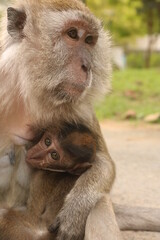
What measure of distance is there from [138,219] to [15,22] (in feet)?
6.43

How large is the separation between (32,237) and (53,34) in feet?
5.13

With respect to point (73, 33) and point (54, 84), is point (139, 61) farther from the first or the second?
point (54, 84)

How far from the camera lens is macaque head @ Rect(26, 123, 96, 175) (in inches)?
164

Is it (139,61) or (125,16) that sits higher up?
(125,16)

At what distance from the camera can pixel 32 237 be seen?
3830 mm

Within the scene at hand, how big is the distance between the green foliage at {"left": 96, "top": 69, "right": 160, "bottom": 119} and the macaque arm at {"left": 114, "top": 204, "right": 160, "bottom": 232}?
27.8 feet

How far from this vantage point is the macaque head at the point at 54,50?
4.09m

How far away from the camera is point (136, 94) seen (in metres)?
16.0

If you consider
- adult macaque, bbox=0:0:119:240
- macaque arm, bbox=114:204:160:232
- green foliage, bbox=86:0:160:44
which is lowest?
green foliage, bbox=86:0:160:44

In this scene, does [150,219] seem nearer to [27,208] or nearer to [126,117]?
[27,208]

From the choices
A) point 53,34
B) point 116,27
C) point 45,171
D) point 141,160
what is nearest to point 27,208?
point 45,171

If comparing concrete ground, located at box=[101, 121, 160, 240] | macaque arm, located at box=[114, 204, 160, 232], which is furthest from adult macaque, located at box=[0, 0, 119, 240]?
concrete ground, located at box=[101, 121, 160, 240]

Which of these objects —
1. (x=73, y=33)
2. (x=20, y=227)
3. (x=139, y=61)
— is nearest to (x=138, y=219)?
(x=20, y=227)

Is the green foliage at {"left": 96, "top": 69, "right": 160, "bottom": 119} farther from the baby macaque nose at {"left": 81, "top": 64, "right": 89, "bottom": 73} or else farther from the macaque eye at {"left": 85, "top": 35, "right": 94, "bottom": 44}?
the baby macaque nose at {"left": 81, "top": 64, "right": 89, "bottom": 73}
